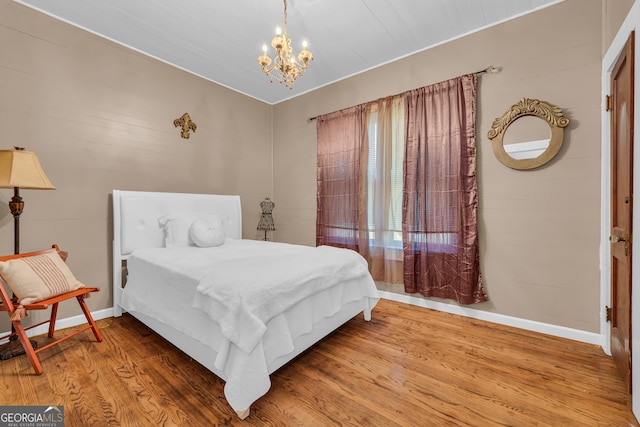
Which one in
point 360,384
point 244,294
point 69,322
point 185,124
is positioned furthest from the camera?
point 185,124

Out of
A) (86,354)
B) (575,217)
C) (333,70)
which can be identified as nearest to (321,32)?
(333,70)

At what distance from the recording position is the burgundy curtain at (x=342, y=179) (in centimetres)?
353

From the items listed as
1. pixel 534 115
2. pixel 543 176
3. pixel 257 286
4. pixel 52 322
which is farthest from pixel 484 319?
pixel 52 322

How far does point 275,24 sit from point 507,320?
3.65 metres

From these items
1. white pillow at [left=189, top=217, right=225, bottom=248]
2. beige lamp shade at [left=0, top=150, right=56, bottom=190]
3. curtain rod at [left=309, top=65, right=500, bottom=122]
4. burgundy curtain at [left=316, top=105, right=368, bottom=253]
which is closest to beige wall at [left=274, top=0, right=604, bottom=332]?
curtain rod at [left=309, top=65, right=500, bottom=122]

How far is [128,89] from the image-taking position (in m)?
3.03

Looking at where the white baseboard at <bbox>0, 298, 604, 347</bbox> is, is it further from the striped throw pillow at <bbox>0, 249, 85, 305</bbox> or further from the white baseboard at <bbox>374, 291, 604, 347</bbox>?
the striped throw pillow at <bbox>0, 249, 85, 305</bbox>

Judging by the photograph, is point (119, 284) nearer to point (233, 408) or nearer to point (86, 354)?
point (86, 354)

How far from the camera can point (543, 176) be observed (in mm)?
2471

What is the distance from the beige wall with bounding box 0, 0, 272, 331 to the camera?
94.9 inches

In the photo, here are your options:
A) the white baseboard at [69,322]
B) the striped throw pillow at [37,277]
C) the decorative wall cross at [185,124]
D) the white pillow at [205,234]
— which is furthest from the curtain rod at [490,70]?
the white baseboard at [69,322]

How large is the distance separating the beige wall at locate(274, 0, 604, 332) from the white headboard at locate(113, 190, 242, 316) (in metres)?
3.18

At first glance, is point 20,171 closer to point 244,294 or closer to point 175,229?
point 175,229

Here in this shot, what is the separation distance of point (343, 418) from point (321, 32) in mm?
3224
